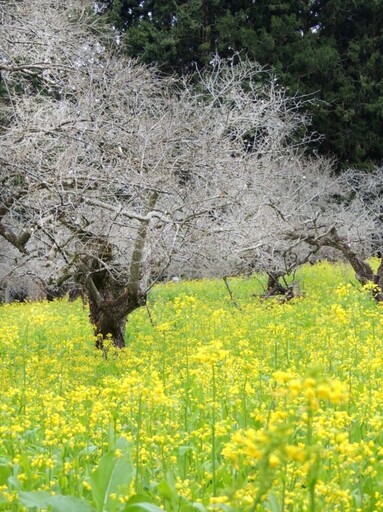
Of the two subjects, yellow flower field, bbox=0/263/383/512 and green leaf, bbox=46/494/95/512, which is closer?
yellow flower field, bbox=0/263/383/512

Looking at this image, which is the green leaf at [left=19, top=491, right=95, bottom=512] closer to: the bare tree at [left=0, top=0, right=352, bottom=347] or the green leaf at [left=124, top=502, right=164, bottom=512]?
the green leaf at [left=124, top=502, right=164, bottom=512]

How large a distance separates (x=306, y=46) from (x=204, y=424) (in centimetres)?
2172

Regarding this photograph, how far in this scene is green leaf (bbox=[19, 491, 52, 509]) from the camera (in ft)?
7.00

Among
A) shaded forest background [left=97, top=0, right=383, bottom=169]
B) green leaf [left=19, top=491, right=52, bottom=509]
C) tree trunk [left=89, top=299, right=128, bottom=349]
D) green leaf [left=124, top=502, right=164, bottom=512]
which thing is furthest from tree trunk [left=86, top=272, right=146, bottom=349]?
shaded forest background [left=97, top=0, right=383, bottom=169]

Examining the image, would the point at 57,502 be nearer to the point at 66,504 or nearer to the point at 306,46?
the point at 66,504

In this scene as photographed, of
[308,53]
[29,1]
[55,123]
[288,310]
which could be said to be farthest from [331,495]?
[308,53]

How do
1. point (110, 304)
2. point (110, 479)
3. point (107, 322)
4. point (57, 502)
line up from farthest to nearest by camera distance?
point (107, 322), point (110, 304), point (110, 479), point (57, 502)

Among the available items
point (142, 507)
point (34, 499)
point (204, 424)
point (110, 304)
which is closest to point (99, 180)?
point (110, 304)

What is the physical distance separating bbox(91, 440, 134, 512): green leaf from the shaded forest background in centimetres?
2078

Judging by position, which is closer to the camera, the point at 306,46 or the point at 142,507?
the point at 142,507

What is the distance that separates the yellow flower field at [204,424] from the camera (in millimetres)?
1927

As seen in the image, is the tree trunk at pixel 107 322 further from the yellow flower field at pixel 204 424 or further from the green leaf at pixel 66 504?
the green leaf at pixel 66 504

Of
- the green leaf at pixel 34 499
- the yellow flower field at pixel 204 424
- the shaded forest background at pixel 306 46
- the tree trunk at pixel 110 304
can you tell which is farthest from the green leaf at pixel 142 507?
the shaded forest background at pixel 306 46

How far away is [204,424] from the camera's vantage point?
12.6ft
